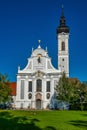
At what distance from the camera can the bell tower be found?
240 ft

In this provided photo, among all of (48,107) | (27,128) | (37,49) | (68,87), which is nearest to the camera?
(27,128)

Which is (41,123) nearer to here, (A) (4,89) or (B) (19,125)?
(B) (19,125)

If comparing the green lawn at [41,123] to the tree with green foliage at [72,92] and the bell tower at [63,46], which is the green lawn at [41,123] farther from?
the bell tower at [63,46]

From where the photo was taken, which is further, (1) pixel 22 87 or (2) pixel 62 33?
(2) pixel 62 33

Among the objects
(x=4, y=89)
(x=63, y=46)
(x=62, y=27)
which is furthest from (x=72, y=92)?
(x=62, y=27)

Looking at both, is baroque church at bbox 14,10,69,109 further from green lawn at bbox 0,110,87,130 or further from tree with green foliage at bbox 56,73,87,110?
green lawn at bbox 0,110,87,130

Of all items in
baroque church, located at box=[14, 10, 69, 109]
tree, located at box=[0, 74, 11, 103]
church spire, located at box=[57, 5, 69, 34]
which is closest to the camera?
tree, located at box=[0, 74, 11, 103]

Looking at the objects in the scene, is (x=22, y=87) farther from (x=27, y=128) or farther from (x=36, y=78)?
(x=27, y=128)

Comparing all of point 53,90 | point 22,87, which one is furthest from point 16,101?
point 53,90

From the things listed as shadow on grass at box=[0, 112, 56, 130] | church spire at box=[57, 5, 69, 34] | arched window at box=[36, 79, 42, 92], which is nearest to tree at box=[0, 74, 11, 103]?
arched window at box=[36, 79, 42, 92]

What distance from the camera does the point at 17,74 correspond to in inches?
2798

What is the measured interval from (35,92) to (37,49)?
447 inches

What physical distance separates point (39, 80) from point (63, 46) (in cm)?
1190

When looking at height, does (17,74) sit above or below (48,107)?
above
